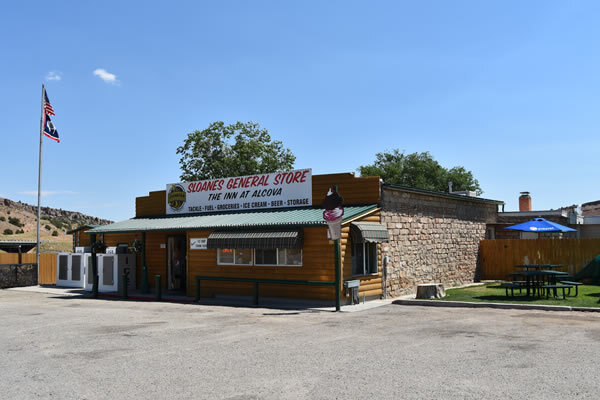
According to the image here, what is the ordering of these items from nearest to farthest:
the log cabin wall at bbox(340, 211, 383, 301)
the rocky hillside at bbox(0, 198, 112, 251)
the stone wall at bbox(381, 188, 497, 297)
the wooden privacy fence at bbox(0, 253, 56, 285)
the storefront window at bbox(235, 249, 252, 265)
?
the log cabin wall at bbox(340, 211, 383, 301)
the storefront window at bbox(235, 249, 252, 265)
the stone wall at bbox(381, 188, 497, 297)
the wooden privacy fence at bbox(0, 253, 56, 285)
the rocky hillside at bbox(0, 198, 112, 251)

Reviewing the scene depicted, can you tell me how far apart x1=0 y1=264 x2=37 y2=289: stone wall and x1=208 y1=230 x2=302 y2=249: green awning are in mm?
13393

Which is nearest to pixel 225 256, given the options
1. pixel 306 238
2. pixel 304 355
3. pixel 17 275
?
pixel 306 238

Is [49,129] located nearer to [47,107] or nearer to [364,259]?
[47,107]

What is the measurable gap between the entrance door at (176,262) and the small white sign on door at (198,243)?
286 cm

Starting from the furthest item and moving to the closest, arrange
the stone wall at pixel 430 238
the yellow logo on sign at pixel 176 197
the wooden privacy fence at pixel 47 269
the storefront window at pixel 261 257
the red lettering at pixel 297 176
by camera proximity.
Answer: the wooden privacy fence at pixel 47 269 → the yellow logo on sign at pixel 176 197 → the red lettering at pixel 297 176 → the stone wall at pixel 430 238 → the storefront window at pixel 261 257

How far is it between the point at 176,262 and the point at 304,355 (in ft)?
46.1

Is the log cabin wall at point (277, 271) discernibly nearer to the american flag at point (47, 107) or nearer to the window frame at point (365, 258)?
the window frame at point (365, 258)

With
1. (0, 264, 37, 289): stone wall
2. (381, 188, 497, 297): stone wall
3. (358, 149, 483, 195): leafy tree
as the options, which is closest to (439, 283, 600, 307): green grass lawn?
(381, 188, 497, 297): stone wall

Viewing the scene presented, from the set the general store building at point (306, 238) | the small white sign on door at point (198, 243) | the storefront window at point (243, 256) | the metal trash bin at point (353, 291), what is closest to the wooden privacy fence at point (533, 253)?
the general store building at point (306, 238)

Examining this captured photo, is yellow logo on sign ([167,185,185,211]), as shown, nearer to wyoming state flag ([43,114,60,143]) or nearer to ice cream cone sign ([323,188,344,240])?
wyoming state flag ([43,114,60,143])

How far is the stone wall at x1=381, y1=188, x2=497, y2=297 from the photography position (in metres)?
17.8

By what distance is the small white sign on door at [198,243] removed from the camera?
18.2m

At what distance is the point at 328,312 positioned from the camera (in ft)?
46.3

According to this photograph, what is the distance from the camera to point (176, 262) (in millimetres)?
21469
